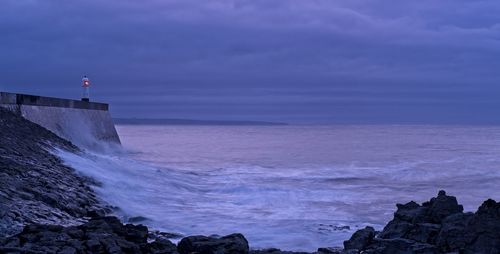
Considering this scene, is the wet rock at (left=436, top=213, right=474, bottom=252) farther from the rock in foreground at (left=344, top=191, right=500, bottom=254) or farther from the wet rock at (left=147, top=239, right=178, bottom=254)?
the wet rock at (left=147, top=239, right=178, bottom=254)

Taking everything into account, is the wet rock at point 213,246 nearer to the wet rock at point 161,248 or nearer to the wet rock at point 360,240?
the wet rock at point 161,248

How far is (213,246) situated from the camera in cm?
757

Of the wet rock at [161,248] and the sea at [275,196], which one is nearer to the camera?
the wet rock at [161,248]

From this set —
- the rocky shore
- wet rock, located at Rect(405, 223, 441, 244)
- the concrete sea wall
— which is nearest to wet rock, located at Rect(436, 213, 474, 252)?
the rocky shore

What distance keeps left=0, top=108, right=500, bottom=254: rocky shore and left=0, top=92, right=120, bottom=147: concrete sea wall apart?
36.2 feet

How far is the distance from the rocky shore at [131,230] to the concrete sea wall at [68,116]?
11.0m

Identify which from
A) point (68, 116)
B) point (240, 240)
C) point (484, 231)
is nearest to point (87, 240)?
point (240, 240)

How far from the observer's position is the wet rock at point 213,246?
24.7ft

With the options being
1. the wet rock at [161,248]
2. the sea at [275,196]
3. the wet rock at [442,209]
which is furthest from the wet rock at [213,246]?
the wet rock at [442,209]

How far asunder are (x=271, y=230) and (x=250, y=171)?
14.2m

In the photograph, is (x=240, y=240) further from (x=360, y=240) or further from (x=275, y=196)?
(x=275, y=196)

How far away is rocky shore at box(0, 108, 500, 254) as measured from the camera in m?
6.88

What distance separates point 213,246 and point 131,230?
116 centimetres

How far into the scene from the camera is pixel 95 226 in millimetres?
7594
